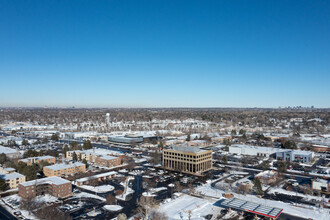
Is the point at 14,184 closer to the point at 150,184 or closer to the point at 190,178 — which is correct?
the point at 150,184

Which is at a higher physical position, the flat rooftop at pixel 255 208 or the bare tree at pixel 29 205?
the flat rooftop at pixel 255 208

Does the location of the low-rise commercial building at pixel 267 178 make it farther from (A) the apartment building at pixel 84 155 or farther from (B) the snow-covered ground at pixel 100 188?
(A) the apartment building at pixel 84 155

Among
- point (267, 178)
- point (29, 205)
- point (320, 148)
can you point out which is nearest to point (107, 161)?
point (29, 205)

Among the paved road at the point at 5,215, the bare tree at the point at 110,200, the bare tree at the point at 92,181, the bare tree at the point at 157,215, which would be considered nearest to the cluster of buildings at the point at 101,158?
the bare tree at the point at 92,181

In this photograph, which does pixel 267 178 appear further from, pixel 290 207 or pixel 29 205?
pixel 29 205

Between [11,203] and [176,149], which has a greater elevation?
[176,149]

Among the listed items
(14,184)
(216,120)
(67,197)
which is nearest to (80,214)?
(67,197)
